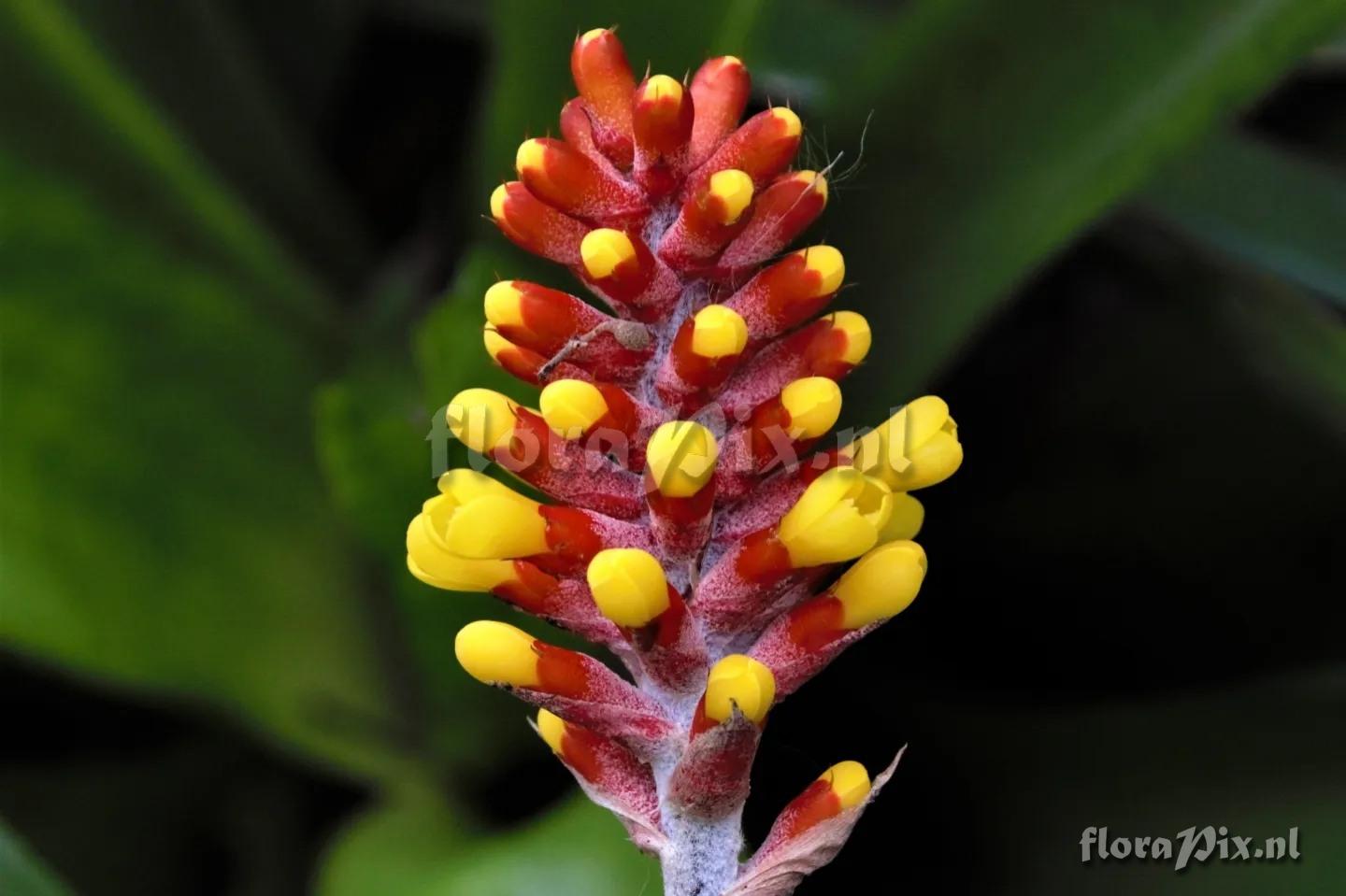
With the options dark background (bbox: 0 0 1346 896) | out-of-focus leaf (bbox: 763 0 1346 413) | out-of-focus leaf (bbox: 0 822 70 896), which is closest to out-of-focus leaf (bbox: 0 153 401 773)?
dark background (bbox: 0 0 1346 896)

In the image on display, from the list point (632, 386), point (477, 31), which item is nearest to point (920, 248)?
point (632, 386)

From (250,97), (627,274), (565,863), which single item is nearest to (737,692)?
(627,274)

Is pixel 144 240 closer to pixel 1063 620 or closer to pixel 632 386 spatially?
pixel 632 386

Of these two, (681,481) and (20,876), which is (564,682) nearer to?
(681,481)

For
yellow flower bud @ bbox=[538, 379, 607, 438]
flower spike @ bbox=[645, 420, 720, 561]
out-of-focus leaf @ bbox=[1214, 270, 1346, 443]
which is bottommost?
flower spike @ bbox=[645, 420, 720, 561]

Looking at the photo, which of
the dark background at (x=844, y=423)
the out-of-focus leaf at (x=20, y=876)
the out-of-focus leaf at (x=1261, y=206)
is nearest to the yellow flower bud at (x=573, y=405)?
the dark background at (x=844, y=423)

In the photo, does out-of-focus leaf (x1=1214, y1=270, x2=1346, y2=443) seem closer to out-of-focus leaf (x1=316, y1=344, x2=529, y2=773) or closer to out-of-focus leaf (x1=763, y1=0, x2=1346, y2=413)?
out-of-focus leaf (x1=763, y1=0, x2=1346, y2=413)
